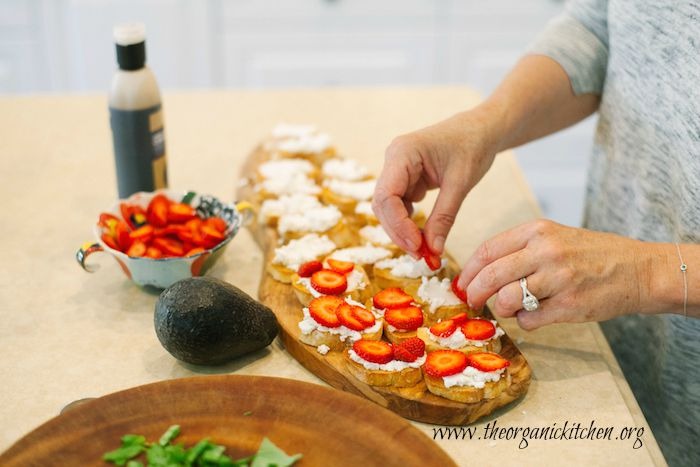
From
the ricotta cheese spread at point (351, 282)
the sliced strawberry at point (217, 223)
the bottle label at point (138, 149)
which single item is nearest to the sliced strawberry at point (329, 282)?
the ricotta cheese spread at point (351, 282)

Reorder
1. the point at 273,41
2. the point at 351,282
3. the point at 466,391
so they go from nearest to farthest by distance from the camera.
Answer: the point at 466,391, the point at 351,282, the point at 273,41

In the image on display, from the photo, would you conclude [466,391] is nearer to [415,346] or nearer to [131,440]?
[415,346]

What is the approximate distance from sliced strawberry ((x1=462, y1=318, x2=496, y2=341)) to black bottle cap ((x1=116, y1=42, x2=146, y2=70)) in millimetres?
746

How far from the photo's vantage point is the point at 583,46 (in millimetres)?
1607

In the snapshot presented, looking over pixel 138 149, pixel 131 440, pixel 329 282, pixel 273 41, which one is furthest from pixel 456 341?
pixel 273 41

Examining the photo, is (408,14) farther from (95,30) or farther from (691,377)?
(691,377)

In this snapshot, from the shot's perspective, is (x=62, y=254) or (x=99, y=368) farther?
(x=62, y=254)

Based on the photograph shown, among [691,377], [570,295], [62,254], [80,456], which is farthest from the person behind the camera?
[62,254]

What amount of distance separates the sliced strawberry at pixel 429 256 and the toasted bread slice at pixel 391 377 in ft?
0.83

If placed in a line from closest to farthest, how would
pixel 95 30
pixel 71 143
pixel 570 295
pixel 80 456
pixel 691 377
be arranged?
1. pixel 80 456
2. pixel 570 295
3. pixel 691 377
4. pixel 71 143
5. pixel 95 30

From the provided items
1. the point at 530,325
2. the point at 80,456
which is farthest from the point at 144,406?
the point at 530,325

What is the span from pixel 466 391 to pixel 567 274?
21 centimetres

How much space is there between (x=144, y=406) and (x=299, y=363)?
0.25 metres

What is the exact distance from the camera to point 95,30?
10.9 feet
